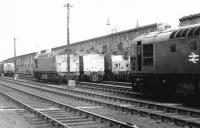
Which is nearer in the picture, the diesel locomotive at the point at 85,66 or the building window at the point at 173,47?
the building window at the point at 173,47

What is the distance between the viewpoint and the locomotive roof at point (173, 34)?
14289mm

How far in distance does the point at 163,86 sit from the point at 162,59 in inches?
52.5

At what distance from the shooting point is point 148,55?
1767 centimetres

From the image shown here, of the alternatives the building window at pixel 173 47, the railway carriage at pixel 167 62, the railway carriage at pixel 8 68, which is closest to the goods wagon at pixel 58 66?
the railway carriage at pixel 167 62

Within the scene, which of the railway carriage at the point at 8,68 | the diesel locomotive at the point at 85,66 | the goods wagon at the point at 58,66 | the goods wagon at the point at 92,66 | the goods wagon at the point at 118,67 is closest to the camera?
the goods wagon at the point at 58,66

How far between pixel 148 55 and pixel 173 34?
2.46 metres

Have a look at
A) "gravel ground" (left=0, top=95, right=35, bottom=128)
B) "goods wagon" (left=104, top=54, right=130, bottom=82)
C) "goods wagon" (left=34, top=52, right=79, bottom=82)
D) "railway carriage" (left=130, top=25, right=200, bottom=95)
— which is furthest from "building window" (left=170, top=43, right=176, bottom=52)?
Result: "goods wagon" (left=34, top=52, right=79, bottom=82)

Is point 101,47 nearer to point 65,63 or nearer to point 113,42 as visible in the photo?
point 113,42

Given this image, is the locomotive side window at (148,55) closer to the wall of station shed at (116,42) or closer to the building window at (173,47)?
the building window at (173,47)

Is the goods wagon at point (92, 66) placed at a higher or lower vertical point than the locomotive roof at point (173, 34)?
lower

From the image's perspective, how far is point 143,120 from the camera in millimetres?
11406

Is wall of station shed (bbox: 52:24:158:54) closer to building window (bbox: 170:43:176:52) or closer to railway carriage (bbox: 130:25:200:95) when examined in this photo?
railway carriage (bbox: 130:25:200:95)

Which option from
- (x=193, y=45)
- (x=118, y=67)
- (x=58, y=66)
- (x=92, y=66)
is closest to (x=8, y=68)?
(x=58, y=66)

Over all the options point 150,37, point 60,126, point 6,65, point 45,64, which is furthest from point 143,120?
point 6,65
